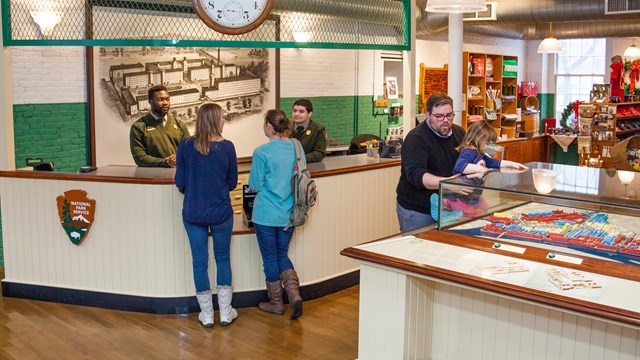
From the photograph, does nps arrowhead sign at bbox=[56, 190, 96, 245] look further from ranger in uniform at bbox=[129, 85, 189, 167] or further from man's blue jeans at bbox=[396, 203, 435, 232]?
man's blue jeans at bbox=[396, 203, 435, 232]

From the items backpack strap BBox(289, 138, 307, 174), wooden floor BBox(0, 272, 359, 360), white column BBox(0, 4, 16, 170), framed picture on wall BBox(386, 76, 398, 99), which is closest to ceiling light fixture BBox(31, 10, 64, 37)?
white column BBox(0, 4, 16, 170)

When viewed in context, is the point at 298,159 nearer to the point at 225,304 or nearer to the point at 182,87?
the point at 225,304

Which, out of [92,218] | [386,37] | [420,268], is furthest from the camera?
[386,37]

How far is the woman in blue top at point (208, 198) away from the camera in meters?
4.98

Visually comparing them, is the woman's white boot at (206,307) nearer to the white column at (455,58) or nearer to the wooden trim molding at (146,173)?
the wooden trim molding at (146,173)

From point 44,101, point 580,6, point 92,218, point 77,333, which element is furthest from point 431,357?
point 580,6

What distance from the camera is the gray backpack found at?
5.29 m

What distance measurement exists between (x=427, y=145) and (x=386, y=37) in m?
2.15

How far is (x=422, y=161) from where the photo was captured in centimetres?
453

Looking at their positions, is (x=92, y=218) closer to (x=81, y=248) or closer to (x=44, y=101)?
(x=81, y=248)

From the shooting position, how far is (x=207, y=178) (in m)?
4.99

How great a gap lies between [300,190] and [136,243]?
134 cm

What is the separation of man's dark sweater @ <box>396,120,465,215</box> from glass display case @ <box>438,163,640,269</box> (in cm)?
46

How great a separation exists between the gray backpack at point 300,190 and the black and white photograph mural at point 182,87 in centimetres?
278
